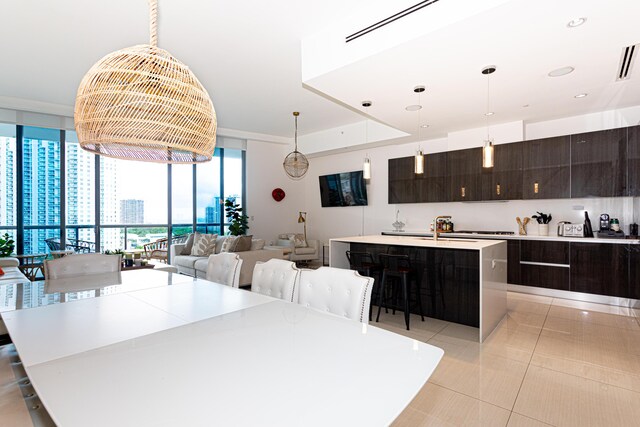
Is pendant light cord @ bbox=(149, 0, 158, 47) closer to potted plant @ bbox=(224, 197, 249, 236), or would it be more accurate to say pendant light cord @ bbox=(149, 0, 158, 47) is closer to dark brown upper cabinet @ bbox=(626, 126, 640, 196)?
dark brown upper cabinet @ bbox=(626, 126, 640, 196)

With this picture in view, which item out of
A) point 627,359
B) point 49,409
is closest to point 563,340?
point 627,359

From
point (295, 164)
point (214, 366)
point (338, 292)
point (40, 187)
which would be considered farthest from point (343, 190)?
point (214, 366)

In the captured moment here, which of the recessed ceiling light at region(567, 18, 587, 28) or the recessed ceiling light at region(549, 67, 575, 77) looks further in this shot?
the recessed ceiling light at region(549, 67, 575, 77)

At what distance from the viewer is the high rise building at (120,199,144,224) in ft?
20.9

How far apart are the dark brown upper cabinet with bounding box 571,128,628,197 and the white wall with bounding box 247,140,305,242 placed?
5709 millimetres

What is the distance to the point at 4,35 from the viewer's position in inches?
127

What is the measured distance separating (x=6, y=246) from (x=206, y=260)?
3.06m

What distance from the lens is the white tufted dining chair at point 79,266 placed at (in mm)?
2621

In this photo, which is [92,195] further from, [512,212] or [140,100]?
[512,212]

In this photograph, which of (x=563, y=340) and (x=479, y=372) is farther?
(x=563, y=340)

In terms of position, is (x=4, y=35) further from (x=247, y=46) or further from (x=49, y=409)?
(x=49, y=409)

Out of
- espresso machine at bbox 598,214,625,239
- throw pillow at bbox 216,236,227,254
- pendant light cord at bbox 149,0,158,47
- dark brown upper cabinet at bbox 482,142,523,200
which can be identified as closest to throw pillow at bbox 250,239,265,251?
throw pillow at bbox 216,236,227,254

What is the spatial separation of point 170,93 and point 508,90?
3.69 meters

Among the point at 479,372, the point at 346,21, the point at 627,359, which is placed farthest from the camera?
the point at 346,21
